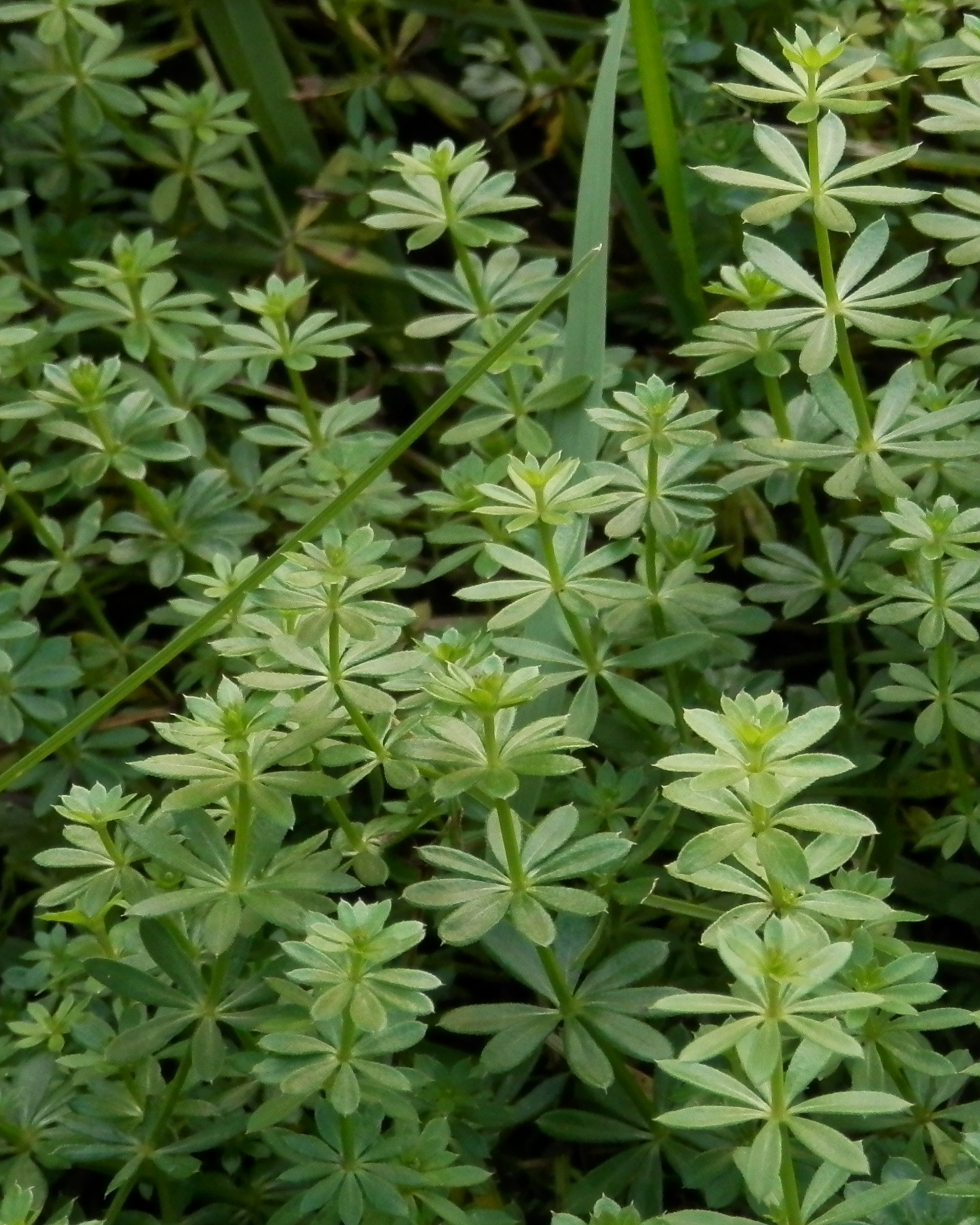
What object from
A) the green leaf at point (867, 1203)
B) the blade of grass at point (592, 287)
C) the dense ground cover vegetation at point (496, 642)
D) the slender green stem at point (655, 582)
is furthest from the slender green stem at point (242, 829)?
the blade of grass at point (592, 287)

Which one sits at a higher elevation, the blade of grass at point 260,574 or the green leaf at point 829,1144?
the blade of grass at point 260,574

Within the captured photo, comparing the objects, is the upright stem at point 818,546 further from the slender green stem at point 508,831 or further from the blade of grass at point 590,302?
the slender green stem at point 508,831

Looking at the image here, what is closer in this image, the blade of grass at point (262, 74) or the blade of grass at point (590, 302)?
the blade of grass at point (590, 302)

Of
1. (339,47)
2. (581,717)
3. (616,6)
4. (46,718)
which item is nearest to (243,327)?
(46,718)

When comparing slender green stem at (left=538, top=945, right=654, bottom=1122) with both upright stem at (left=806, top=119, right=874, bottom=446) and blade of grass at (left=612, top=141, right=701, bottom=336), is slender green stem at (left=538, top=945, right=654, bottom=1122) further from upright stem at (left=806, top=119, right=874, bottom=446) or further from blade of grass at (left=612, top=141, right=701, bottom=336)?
blade of grass at (left=612, top=141, right=701, bottom=336)

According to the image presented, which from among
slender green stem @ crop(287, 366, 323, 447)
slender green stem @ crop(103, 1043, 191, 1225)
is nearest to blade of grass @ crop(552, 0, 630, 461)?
slender green stem @ crop(287, 366, 323, 447)

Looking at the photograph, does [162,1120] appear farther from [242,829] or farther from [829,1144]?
[829,1144]

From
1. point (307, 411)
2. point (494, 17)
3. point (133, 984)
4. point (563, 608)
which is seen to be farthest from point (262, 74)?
point (133, 984)
